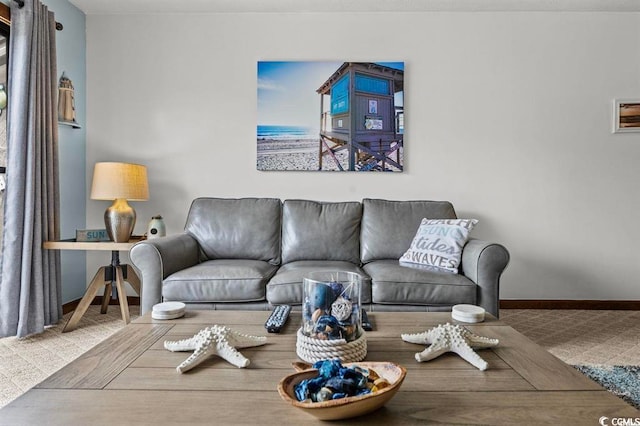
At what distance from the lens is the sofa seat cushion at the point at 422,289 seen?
88.7 inches

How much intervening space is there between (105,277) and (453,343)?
8.39 feet

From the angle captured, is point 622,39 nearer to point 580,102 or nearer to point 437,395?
point 580,102

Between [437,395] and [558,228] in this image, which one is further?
[558,228]

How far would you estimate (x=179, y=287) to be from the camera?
2283mm

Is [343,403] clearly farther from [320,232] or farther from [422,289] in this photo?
[320,232]

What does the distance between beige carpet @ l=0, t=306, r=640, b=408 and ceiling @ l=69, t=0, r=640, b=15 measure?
93.7 inches

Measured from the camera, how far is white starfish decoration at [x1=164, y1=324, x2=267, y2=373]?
1073mm

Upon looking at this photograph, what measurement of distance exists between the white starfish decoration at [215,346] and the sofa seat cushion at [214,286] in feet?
3.41

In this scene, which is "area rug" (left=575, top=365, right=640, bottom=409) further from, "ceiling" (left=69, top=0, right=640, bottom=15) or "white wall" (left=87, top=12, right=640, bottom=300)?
"ceiling" (left=69, top=0, right=640, bottom=15)

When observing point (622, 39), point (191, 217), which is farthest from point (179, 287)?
point (622, 39)

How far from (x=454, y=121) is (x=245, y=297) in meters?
2.19

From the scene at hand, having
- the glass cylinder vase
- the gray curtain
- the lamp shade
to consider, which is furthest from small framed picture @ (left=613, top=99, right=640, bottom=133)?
the gray curtain

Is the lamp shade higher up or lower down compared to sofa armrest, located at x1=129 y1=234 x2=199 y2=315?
higher up

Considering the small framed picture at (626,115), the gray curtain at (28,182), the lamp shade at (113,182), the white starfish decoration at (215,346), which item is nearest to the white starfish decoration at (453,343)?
the white starfish decoration at (215,346)
